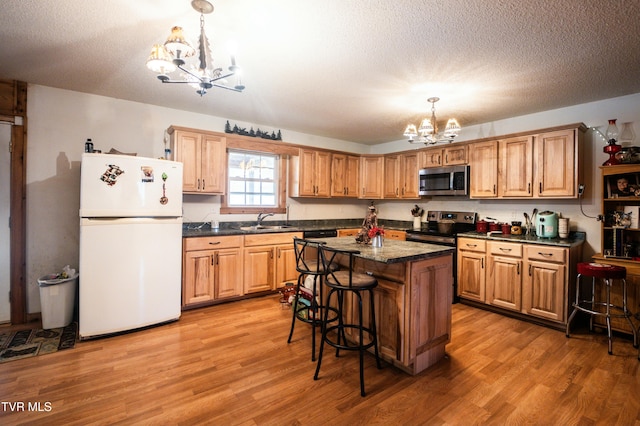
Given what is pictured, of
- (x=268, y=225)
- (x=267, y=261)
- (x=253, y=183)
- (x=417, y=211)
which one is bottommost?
(x=267, y=261)

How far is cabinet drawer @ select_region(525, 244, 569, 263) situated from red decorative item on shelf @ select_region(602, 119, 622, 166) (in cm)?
103

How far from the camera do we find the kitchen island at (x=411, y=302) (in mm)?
2209

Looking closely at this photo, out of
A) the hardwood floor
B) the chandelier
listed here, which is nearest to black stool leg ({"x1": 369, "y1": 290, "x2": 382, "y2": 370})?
the hardwood floor

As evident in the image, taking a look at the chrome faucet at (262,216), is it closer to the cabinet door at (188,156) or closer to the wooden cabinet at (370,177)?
the cabinet door at (188,156)

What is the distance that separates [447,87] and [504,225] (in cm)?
207

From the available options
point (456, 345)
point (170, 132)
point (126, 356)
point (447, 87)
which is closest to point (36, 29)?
point (170, 132)

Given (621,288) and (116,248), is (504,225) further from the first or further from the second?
(116,248)

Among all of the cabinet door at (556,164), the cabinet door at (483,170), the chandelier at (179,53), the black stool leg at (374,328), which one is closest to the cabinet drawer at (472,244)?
the cabinet door at (483,170)

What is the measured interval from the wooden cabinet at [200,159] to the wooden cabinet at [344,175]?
1953mm

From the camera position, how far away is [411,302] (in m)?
2.21

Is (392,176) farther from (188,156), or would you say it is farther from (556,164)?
(188,156)

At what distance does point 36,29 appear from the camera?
2154 millimetres

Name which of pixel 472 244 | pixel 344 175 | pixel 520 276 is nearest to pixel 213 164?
pixel 344 175

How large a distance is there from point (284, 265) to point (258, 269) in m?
0.41
